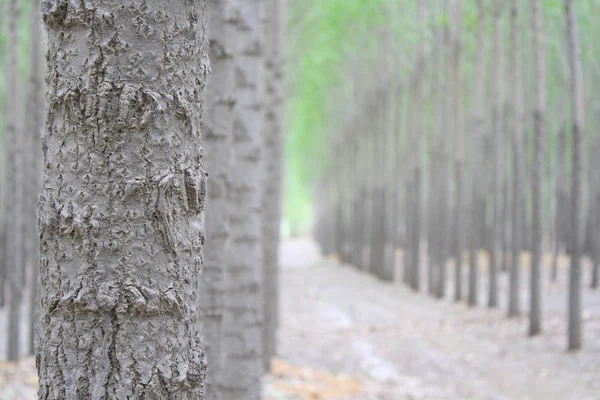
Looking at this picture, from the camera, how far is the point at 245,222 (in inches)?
176

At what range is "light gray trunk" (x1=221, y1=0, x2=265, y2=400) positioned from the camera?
4.24 metres

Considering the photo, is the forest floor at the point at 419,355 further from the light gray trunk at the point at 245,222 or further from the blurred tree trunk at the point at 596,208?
the light gray trunk at the point at 245,222

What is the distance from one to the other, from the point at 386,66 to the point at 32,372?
48.9 feet

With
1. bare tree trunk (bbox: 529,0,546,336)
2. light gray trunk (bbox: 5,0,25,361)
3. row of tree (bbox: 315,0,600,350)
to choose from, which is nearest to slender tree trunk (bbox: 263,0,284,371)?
light gray trunk (bbox: 5,0,25,361)

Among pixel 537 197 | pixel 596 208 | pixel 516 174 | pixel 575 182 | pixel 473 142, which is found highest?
pixel 473 142

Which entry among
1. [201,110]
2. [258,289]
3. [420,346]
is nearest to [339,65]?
A: [420,346]

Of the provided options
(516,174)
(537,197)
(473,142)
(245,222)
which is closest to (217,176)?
(245,222)

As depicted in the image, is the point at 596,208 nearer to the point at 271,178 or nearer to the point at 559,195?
the point at 559,195

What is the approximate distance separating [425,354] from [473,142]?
7.62m

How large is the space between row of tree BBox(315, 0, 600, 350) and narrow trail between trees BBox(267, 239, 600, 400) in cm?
Answer: 61

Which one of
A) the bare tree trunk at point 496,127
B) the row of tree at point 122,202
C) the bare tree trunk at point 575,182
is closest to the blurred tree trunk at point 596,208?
the bare tree trunk at point 496,127

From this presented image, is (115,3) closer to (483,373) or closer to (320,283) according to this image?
→ (483,373)

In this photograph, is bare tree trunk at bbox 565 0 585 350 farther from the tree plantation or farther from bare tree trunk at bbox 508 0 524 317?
bare tree trunk at bbox 508 0 524 317

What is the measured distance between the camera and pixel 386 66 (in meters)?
19.5
